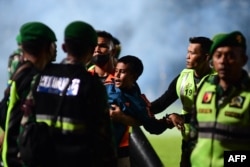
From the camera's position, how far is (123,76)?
5855 millimetres

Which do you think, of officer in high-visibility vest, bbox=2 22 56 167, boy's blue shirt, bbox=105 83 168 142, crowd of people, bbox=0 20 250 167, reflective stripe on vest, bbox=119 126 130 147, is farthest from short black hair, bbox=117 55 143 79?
officer in high-visibility vest, bbox=2 22 56 167

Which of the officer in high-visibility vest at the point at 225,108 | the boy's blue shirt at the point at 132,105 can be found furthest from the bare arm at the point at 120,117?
the officer in high-visibility vest at the point at 225,108

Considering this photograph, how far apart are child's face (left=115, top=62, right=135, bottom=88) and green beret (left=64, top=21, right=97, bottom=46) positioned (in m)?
1.37

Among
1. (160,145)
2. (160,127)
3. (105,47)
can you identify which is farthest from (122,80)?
(160,145)

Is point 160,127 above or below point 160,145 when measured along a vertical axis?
above

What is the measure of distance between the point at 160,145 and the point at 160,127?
692 cm

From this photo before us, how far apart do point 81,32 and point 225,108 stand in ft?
3.36

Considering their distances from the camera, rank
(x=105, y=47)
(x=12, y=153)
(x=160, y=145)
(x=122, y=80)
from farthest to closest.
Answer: (x=160, y=145) → (x=105, y=47) → (x=122, y=80) → (x=12, y=153)

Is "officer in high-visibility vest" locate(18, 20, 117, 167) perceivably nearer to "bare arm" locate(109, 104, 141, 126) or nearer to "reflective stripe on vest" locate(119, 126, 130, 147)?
"bare arm" locate(109, 104, 141, 126)

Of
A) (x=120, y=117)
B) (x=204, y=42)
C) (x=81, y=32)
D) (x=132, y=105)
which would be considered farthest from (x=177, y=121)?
(x=81, y=32)

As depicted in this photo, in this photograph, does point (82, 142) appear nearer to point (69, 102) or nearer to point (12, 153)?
point (69, 102)

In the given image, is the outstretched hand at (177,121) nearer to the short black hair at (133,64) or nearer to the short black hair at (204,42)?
the short black hair at (133,64)

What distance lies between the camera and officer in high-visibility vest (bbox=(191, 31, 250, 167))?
14.4 ft

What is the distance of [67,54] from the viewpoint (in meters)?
4.48
